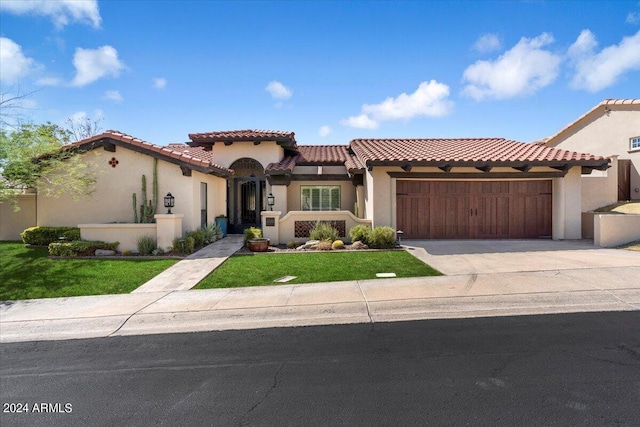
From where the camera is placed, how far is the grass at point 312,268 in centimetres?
855

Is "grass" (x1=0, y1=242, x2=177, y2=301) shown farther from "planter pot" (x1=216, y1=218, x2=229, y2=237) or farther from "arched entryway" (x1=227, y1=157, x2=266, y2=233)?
"arched entryway" (x1=227, y1=157, x2=266, y2=233)

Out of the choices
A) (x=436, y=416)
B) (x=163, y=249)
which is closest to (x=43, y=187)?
(x=163, y=249)

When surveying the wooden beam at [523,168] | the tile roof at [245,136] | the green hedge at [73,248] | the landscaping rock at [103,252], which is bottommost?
the landscaping rock at [103,252]

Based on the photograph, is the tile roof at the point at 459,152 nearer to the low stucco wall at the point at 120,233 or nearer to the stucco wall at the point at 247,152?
the stucco wall at the point at 247,152

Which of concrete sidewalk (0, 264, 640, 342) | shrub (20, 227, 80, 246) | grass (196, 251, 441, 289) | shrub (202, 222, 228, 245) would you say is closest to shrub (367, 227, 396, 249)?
grass (196, 251, 441, 289)

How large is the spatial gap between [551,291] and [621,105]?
60.3 ft

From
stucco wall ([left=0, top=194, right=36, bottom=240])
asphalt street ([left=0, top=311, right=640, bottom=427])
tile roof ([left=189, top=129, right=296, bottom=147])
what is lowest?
asphalt street ([left=0, top=311, right=640, bottom=427])

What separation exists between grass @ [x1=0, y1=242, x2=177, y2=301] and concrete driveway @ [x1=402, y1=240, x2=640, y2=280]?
847 centimetres

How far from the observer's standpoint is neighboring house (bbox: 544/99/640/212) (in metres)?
15.8

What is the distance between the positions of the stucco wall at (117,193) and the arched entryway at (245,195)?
14.5 ft

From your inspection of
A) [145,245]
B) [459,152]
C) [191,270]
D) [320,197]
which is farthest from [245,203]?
[459,152]

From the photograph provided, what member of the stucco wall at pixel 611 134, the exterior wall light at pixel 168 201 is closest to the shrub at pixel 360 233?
the exterior wall light at pixel 168 201

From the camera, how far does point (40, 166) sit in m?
12.4

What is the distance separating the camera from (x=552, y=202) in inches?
558
